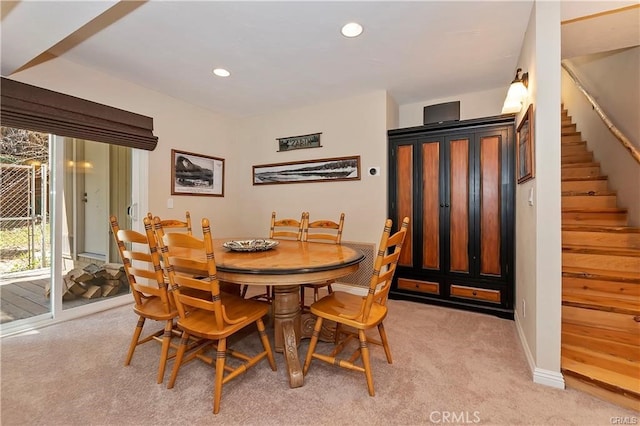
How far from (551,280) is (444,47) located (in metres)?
1.98

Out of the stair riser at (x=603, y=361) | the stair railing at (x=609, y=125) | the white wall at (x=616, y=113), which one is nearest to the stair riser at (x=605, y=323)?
the stair riser at (x=603, y=361)

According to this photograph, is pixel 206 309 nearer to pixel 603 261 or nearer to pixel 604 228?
pixel 603 261

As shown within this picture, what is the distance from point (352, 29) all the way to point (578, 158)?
3.18m

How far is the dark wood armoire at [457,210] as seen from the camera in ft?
9.32

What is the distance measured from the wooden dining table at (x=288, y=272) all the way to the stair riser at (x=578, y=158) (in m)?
3.22

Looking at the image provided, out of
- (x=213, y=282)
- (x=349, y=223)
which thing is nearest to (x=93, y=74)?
(x=213, y=282)

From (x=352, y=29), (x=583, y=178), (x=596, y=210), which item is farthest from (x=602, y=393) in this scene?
(x=352, y=29)

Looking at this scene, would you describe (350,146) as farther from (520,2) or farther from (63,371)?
(63,371)

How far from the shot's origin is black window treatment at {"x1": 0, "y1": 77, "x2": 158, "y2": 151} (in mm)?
2238

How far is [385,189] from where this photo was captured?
11.0ft

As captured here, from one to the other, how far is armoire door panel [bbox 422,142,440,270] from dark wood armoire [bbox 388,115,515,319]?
0.01 m

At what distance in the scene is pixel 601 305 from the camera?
1.90 metres

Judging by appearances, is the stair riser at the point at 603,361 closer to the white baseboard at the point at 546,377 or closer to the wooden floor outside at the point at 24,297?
the white baseboard at the point at 546,377

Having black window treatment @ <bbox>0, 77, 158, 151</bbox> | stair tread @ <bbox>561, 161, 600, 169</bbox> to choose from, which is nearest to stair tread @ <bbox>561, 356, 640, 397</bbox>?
stair tread @ <bbox>561, 161, 600, 169</bbox>
